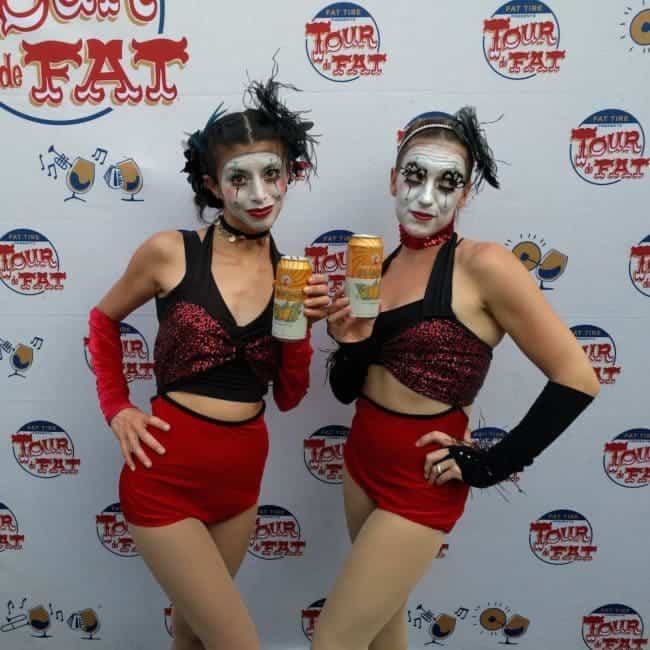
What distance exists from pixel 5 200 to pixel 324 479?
120cm

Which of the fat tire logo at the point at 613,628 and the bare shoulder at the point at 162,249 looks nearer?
the bare shoulder at the point at 162,249

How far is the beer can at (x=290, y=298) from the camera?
3.15 feet

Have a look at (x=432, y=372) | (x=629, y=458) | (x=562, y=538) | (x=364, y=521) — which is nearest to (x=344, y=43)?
(x=432, y=372)

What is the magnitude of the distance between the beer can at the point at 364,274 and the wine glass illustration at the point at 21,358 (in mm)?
1064

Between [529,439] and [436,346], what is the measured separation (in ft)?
0.80

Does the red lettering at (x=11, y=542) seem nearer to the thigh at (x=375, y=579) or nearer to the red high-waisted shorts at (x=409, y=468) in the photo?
the thigh at (x=375, y=579)

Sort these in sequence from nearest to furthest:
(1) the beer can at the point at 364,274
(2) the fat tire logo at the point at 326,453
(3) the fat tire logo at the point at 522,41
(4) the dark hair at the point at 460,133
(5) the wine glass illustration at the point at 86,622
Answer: (1) the beer can at the point at 364,274 < (4) the dark hair at the point at 460,133 < (3) the fat tire logo at the point at 522,41 < (2) the fat tire logo at the point at 326,453 < (5) the wine glass illustration at the point at 86,622

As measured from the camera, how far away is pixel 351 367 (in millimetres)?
1142

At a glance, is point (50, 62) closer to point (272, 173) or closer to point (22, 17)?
point (22, 17)

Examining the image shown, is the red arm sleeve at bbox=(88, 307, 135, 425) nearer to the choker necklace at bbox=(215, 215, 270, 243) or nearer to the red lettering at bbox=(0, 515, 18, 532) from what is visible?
the choker necklace at bbox=(215, 215, 270, 243)

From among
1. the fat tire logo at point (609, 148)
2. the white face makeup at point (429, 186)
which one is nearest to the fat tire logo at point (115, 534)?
the white face makeup at point (429, 186)

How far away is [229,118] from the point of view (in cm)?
106

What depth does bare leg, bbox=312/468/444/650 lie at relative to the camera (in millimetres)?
1021

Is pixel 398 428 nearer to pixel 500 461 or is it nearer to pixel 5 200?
pixel 500 461
